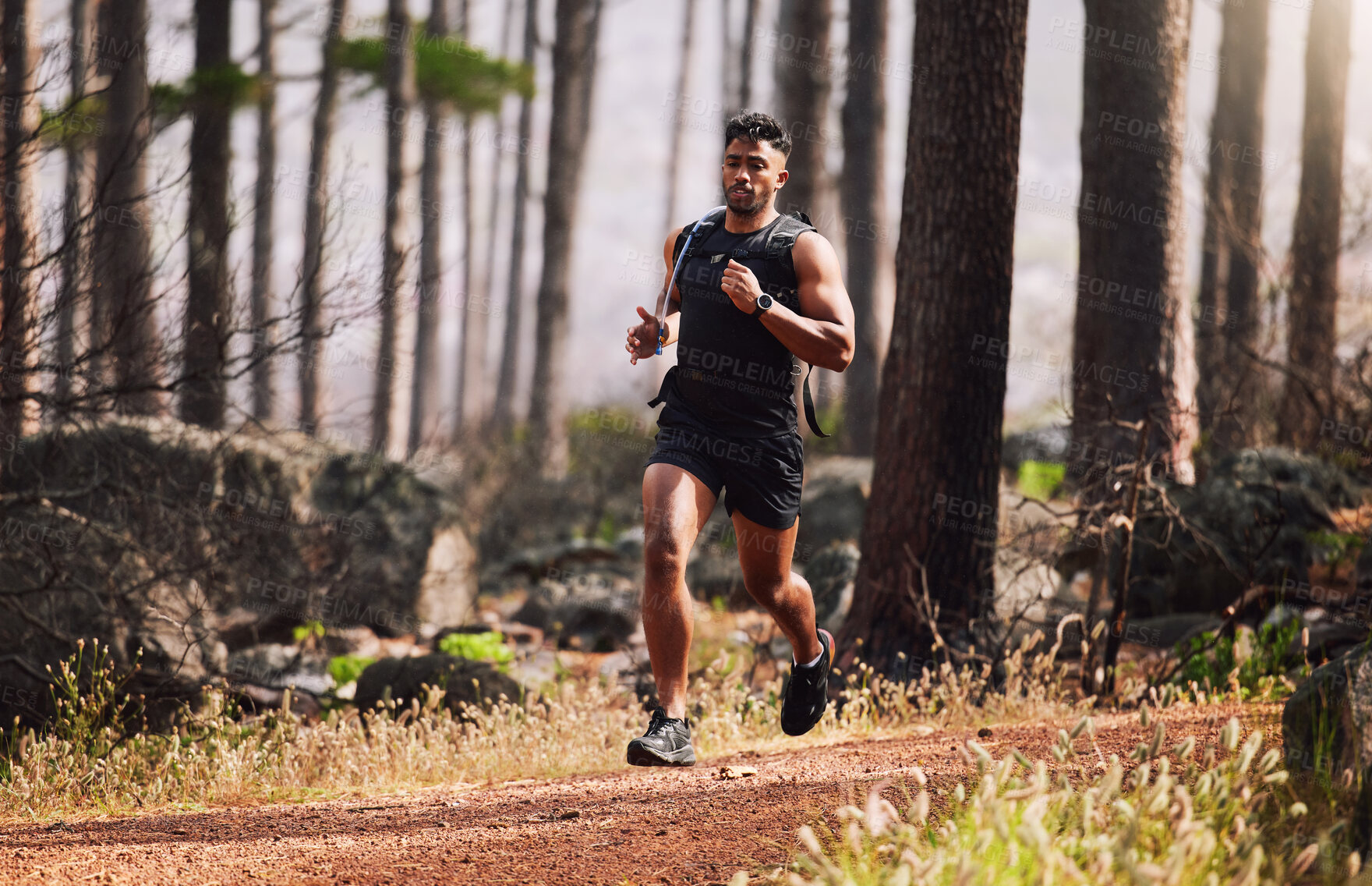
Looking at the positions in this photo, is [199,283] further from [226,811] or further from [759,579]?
[759,579]

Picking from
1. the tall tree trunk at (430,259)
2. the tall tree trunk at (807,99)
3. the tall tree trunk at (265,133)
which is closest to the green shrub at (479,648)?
the tall tree trunk at (265,133)

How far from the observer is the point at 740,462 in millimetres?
4250

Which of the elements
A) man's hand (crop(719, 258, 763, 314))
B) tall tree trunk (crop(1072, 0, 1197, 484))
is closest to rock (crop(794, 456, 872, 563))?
tall tree trunk (crop(1072, 0, 1197, 484))

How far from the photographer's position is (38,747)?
491 cm

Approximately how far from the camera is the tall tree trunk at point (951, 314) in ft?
20.9

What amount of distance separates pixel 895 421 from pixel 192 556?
426 cm

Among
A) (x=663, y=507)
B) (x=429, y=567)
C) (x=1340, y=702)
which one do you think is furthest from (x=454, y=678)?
(x=1340, y=702)

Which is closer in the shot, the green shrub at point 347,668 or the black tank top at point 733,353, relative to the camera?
the black tank top at point 733,353

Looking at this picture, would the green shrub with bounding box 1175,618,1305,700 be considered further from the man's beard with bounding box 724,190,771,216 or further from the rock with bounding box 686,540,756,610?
the rock with bounding box 686,540,756,610

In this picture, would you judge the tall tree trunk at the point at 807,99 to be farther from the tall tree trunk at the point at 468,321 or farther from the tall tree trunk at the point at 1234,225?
the tall tree trunk at the point at 468,321

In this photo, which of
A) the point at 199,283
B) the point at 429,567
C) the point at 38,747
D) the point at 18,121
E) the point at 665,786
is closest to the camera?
the point at 665,786

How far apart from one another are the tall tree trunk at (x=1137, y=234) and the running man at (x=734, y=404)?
5059 mm

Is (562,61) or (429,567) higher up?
(562,61)

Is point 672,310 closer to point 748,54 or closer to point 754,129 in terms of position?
point 754,129
